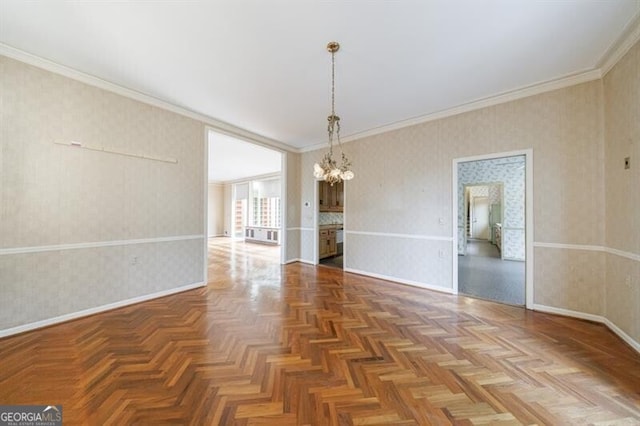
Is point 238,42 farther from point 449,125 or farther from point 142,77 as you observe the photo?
point 449,125

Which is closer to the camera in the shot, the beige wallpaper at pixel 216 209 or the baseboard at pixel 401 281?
the baseboard at pixel 401 281

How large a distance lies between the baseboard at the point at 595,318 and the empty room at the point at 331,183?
0.05ft

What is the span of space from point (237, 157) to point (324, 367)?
6342mm

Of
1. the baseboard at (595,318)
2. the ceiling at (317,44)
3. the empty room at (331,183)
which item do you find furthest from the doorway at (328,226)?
the baseboard at (595,318)

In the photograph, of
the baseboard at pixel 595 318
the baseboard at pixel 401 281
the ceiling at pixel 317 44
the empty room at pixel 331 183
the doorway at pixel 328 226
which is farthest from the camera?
the doorway at pixel 328 226

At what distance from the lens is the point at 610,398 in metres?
1.66

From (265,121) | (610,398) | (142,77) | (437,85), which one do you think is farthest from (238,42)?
(610,398)

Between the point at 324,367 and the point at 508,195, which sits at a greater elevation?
the point at 508,195

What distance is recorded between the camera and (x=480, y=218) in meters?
10.0

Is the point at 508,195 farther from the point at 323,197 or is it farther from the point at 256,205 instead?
the point at 256,205

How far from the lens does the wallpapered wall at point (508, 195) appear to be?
6348 mm

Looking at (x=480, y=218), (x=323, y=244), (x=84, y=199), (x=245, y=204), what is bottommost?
(x=323, y=244)

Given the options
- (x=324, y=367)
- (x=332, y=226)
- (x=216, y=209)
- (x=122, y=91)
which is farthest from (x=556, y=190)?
(x=216, y=209)

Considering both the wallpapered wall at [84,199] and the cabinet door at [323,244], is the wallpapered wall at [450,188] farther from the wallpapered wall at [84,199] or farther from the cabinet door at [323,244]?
the wallpapered wall at [84,199]
